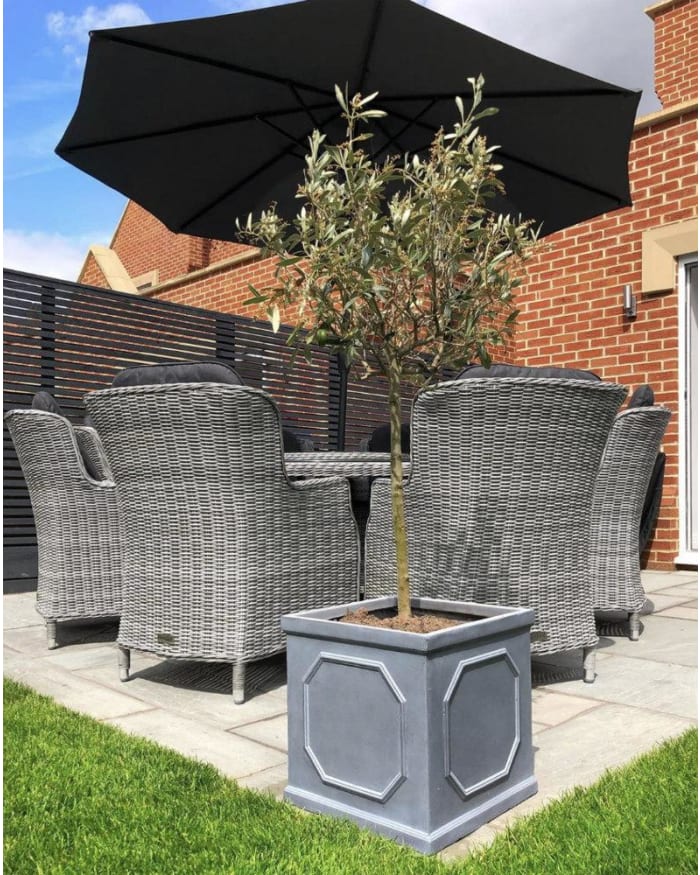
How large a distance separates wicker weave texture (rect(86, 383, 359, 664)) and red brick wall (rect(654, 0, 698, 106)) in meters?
6.85

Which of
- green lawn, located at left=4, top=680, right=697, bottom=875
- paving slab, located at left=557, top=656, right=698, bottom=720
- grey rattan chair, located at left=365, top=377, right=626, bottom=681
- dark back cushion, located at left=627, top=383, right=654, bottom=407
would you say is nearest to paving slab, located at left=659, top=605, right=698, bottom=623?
paving slab, located at left=557, top=656, right=698, bottom=720

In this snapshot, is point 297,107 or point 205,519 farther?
point 297,107

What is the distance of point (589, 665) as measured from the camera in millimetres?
2754

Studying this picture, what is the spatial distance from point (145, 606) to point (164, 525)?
1.02 ft

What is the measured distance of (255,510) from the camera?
2543 millimetres

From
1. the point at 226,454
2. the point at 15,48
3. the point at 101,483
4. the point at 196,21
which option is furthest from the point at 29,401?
the point at 226,454

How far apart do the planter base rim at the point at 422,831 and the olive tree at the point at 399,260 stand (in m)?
0.46

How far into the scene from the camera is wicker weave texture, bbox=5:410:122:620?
3.23 meters

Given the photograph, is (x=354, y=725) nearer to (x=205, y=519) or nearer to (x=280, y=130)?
(x=205, y=519)

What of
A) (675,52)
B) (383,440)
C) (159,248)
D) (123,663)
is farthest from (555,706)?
(159,248)

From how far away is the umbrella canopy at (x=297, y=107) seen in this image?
3428 mm

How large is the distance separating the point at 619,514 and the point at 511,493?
1179 millimetres

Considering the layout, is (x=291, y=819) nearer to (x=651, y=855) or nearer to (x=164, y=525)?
(x=651, y=855)

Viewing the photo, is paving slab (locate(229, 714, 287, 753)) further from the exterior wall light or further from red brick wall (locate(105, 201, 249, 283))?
red brick wall (locate(105, 201, 249, 283))
